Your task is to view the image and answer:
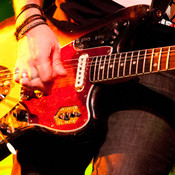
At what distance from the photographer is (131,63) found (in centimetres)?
69

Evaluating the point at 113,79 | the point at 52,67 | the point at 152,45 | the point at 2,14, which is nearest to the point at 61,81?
the point at 52,67

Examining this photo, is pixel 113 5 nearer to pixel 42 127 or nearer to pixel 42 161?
pixel 42 127

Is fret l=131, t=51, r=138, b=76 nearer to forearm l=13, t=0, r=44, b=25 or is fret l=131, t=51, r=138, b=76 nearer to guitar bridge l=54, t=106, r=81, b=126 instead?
Answer: guitar bridge l=54, t=106, r=81, b=126

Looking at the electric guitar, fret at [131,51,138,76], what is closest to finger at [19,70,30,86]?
the electric guitar

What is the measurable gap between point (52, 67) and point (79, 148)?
1.23 feet

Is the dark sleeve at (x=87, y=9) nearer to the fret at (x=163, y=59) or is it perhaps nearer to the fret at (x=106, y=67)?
the fret at (x=106, y=67)

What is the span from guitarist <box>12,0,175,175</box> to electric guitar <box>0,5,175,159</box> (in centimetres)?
5

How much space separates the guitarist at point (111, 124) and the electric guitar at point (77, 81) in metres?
0.05

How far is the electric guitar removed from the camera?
2.48ft

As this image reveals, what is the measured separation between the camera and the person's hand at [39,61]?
2.53ft

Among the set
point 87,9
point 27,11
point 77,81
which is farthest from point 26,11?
point 77,81

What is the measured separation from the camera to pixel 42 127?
844 millimetres

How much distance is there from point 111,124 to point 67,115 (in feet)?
0.54

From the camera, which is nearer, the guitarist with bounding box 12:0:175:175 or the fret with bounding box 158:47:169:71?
the fret with bounding box 158:47:169:71
